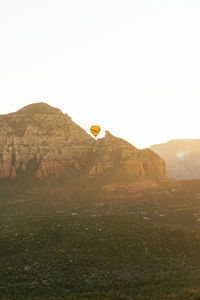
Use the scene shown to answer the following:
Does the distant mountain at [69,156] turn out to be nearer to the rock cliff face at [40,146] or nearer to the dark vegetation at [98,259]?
the rock cliff face at [40,146]

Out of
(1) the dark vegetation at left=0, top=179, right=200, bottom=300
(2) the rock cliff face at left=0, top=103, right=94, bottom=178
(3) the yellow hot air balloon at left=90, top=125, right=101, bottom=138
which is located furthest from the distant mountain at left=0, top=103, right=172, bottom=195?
(1) the dark vegetation at left=0, top=179, right=200, bottom=300

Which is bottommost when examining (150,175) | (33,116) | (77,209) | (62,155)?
(77,209)

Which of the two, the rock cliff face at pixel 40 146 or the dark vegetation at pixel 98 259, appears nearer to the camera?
the dark vegetation at pixel 98 259

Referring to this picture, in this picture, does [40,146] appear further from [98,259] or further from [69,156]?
[98,259]

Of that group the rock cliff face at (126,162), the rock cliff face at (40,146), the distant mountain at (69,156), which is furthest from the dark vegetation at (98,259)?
the rock cliff face at (40,146)

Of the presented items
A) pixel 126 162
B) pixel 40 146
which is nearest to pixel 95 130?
pixel 126 162

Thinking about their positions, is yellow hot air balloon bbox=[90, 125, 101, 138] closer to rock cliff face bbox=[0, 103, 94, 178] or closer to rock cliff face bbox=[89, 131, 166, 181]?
rock cliff face bbox=[0, 103, 94, 178]

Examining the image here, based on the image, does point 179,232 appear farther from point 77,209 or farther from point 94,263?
point 77,209

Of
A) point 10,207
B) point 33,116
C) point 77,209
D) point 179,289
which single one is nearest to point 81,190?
point 77,209
